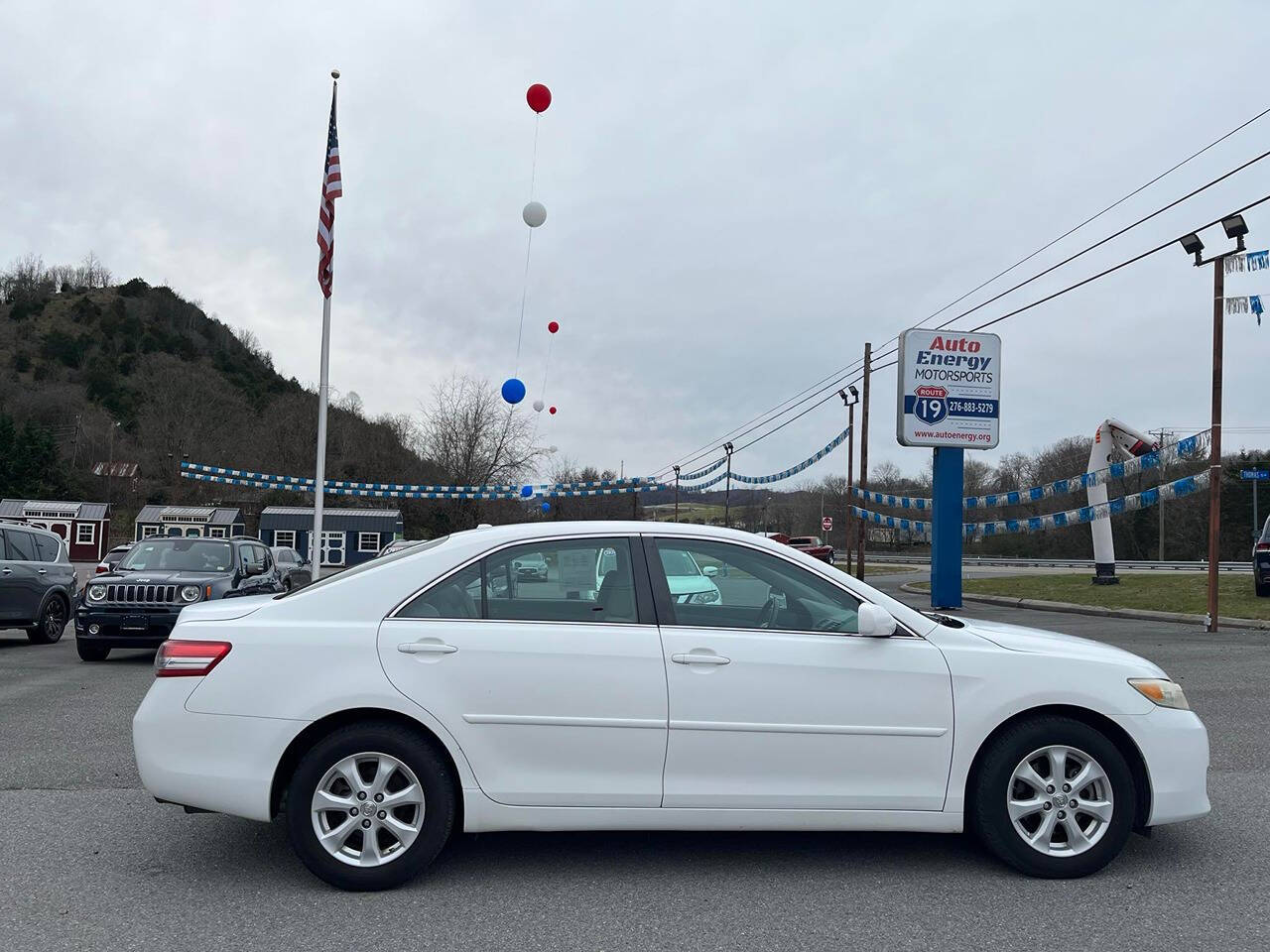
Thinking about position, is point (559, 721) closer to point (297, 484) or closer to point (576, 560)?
point (576, 560)

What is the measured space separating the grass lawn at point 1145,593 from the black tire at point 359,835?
18469 millimetres

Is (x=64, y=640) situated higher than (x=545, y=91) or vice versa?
(x=545, y=91)

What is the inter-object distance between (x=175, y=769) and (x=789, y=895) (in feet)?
8.82

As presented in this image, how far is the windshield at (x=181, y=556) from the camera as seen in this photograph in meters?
12.9

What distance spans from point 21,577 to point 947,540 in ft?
55.1

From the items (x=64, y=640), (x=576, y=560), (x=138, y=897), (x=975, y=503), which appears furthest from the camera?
(x=975, y=503)

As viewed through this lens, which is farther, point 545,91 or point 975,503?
point 975,503

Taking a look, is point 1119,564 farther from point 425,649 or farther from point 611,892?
point 425,649

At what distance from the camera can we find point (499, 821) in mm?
4352

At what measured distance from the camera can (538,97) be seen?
618 inches

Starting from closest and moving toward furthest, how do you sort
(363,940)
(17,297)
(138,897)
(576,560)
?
(363,940) → (138,897) → (576,560) → (17,297)

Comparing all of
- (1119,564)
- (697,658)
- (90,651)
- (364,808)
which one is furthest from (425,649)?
(1119,564)

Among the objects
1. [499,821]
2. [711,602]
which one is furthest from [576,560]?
[499,821]

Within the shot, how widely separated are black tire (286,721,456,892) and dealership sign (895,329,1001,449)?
18.8 metres
